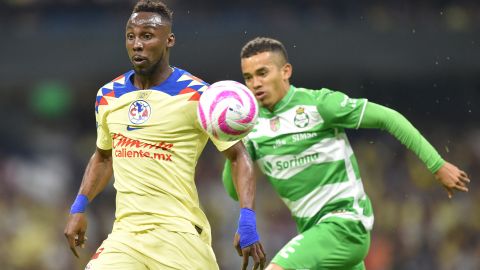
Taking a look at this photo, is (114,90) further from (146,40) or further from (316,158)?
(316,158)

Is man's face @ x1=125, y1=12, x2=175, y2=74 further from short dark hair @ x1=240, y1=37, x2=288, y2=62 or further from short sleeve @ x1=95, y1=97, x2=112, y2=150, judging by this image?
short dark hair @ x1=240, y1=37, x2=288, y2=62

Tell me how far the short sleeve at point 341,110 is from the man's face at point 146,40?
68.1 inches

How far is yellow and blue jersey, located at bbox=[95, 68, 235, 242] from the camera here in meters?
6.75

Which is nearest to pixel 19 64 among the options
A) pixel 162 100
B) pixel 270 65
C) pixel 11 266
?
pixel 11 266

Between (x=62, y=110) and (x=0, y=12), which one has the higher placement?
(x=0, y=12)

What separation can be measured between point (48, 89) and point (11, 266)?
5664 mm

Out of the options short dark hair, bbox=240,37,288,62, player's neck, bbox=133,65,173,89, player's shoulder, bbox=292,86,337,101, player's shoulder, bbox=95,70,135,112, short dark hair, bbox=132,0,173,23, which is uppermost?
short dark hair, bbox=132,0,173,23

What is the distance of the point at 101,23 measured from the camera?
62.5ft

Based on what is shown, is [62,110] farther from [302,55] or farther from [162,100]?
[162,100]

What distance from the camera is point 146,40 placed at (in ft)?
22.6

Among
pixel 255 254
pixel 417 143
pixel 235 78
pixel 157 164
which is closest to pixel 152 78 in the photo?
pixel 157 164

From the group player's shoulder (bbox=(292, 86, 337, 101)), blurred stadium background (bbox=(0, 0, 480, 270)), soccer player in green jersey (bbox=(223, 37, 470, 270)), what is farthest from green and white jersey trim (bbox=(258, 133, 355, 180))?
blurred stadium background (bbox=(0, 0, 480, 270))

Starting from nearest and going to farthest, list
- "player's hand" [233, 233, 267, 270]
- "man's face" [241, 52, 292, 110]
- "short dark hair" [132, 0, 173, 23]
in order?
"player's hand" [233, 233, 267, 270] → "short dark hair" [132, 0, 173, 23] → "man's face" [241, 52, 292, 110]

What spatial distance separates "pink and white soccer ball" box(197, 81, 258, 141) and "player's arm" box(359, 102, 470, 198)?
1674mm
